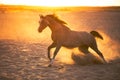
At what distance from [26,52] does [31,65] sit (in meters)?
2.29

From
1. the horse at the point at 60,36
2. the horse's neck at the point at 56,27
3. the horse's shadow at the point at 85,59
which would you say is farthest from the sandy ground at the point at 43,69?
the horse's neck at the point at 56,27

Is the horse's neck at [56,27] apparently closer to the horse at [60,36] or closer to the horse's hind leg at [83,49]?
the horse at [60,36]

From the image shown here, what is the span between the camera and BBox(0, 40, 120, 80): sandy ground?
26.0ft

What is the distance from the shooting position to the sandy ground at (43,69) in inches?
312

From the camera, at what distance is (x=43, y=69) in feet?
29.0

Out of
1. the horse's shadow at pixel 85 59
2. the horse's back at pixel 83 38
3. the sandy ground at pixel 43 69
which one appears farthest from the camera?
the horse's shadow at pixel 85 59

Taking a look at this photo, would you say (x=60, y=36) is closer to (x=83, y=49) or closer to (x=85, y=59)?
(x=83, y=49)

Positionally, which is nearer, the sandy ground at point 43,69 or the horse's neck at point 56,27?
the sandy ground at point 43,69

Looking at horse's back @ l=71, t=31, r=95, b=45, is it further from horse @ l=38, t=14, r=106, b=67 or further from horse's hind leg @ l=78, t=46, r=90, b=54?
horse's hind leg @ l=78, t=46, r=90, b=54

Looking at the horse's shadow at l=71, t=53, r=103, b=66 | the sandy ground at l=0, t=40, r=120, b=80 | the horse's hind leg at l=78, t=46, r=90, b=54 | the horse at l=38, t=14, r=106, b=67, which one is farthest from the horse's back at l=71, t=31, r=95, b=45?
the sandy ground at l=0, t=40, r=120, b=80

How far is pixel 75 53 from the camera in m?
10.9

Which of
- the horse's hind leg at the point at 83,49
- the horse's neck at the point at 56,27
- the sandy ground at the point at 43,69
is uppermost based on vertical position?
the horse's neck at the point at 56,27

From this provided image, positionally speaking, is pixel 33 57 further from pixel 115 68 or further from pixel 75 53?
pixel 115 68

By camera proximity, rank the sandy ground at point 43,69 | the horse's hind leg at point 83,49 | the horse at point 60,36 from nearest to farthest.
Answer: the sandy ground at point 43,69 < the horse at point 60,36 < the horse's hind leg at point 83,49
